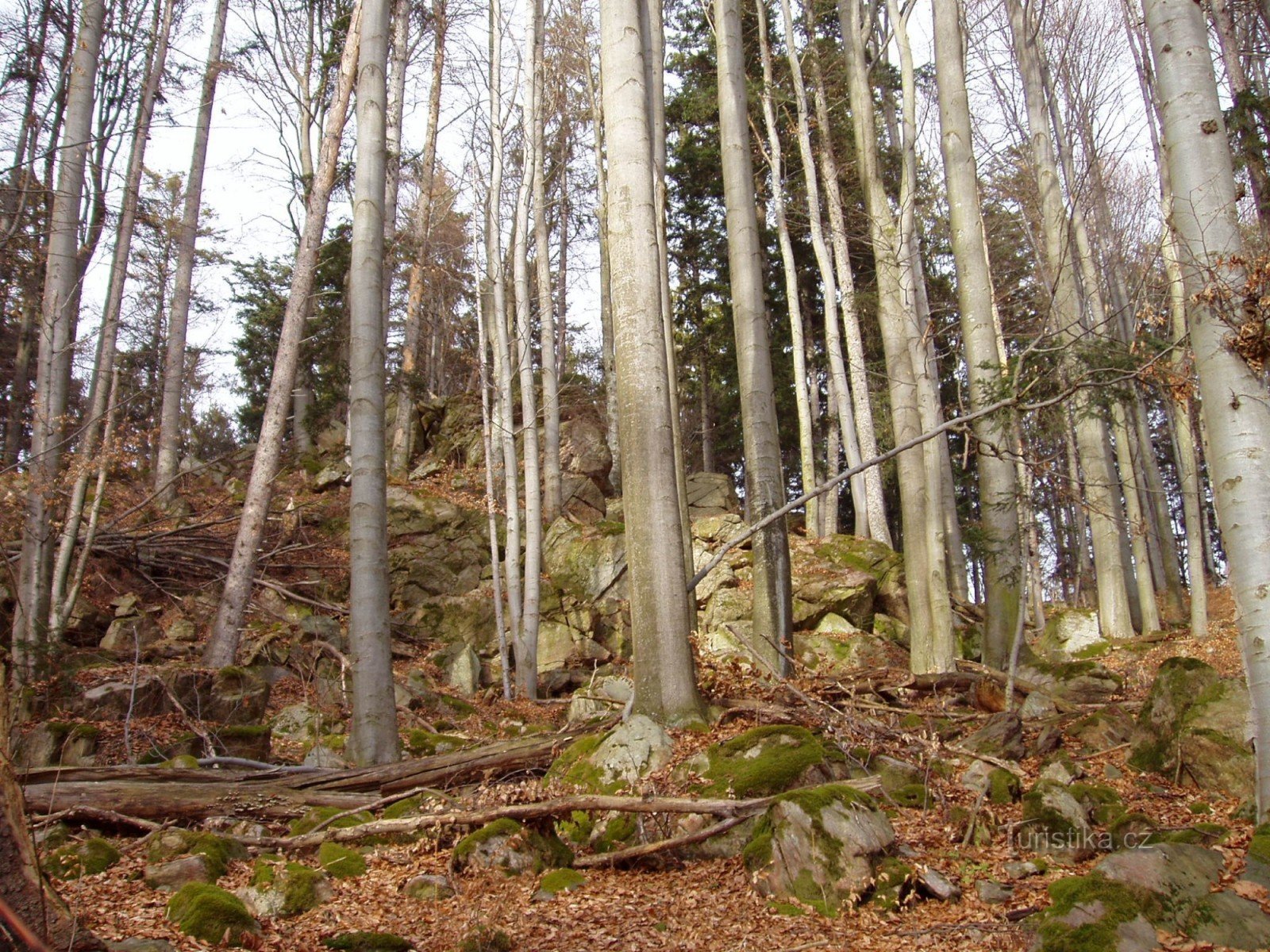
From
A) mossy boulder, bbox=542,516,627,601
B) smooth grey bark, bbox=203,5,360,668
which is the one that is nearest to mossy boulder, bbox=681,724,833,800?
smooth grey bark, bbox=203,5,360,668

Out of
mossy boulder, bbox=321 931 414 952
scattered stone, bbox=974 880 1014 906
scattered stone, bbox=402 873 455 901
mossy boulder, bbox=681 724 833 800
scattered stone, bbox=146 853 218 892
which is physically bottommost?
scattered stone, bbox=974 880 1014 906

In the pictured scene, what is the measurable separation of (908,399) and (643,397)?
6732 millimetres

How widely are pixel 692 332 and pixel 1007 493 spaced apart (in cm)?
1531

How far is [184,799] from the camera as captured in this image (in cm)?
602

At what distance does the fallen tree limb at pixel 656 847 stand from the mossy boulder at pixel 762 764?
0.38 m

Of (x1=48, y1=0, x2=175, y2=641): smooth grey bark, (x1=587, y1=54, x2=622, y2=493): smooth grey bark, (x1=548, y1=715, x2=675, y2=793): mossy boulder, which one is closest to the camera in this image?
(x1=548, y1=715, x2=675, y2=793): mossy boulder

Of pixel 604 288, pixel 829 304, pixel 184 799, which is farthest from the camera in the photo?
pixel 604 288

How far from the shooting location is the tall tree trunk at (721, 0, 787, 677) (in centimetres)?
855

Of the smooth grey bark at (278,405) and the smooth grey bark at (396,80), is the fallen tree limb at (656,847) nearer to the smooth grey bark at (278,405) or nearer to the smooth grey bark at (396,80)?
the smooth grey bark at (278,405)

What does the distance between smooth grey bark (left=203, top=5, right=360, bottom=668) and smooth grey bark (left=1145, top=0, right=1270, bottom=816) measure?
392 inches

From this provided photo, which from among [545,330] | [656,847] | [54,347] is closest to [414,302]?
[545,330]

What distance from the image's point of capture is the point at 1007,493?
32.0 feet

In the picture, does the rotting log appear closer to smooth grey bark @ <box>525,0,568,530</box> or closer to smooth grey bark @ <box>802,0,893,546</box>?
smooth grey bark @ <box>525,0,568,530</box>

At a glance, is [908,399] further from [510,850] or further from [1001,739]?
[510,850]
